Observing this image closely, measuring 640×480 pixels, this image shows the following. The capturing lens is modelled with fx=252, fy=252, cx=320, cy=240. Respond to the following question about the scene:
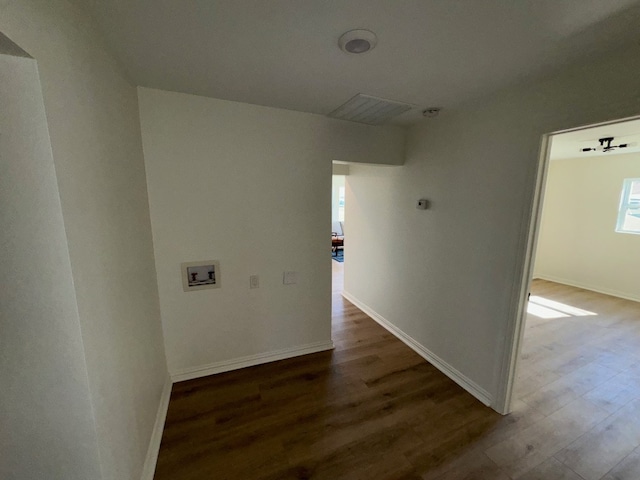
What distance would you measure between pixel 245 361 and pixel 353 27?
2.70 meters

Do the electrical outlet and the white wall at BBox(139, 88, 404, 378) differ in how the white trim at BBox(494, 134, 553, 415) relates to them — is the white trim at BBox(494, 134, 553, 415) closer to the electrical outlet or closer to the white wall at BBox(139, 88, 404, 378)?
the white wall at BBox(139, 88, 404, 378)

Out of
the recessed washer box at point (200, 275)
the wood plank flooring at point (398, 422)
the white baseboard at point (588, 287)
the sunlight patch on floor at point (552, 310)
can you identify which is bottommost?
the wood plank flooring at point (398, 422)

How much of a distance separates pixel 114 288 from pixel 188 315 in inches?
45.1

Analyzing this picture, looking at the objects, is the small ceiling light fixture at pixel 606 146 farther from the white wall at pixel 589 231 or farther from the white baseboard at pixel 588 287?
the white baseboard at pixel 588 287

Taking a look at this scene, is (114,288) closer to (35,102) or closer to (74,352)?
(74,352)

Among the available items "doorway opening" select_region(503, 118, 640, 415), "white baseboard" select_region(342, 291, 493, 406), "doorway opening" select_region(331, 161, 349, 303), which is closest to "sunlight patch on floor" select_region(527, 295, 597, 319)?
"doorway opening" select_region(503, 118, 640, 415)

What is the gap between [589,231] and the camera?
470 cm

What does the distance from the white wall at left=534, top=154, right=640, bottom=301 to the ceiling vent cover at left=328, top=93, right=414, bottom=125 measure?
15.6 feet

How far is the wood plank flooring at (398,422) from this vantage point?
5.11 ft

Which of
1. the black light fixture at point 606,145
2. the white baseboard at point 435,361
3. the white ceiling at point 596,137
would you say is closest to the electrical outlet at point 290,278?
the white baseboard at point 435,361

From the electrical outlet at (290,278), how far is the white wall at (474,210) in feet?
4.21

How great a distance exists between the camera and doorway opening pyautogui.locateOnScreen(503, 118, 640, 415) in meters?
2.07

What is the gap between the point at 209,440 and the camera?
173 centimetres

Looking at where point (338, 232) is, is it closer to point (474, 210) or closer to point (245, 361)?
point (245, 361)
